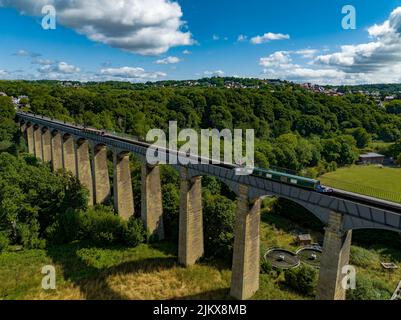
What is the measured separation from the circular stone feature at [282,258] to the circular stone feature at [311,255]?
1143mm

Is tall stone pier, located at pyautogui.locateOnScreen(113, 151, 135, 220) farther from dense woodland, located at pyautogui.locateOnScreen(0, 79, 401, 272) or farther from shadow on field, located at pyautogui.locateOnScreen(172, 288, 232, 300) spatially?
shadow on field, located at pyautogui.locateOnScreen(172, 288, 232, 300)

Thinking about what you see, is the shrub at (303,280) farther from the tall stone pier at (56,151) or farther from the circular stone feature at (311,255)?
the tall stone pier at (56,151)

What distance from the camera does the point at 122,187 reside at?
4072cm

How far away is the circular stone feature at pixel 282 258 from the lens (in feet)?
113

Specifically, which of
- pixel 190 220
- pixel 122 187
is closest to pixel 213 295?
pixel 190 220

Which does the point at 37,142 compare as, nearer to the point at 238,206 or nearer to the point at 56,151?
the point at 56,151

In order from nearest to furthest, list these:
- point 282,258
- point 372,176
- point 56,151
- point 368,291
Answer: point 368,291, point 282,258, point 56,151, point 372,176

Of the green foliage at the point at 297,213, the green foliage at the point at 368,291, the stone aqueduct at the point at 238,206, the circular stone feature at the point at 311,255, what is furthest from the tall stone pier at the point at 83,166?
the green foliage at the point at 368,291

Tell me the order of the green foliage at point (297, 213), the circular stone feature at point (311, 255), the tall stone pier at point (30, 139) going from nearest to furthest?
the circular stone feature at point (311, 255)
the green foliage at point (297, 213)
the tall stone pier at point (30, 139)

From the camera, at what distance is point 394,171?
2901 inches

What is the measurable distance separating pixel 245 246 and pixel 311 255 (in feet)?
55.9

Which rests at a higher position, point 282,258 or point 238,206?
point 238,206

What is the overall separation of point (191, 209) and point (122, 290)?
9.84m
